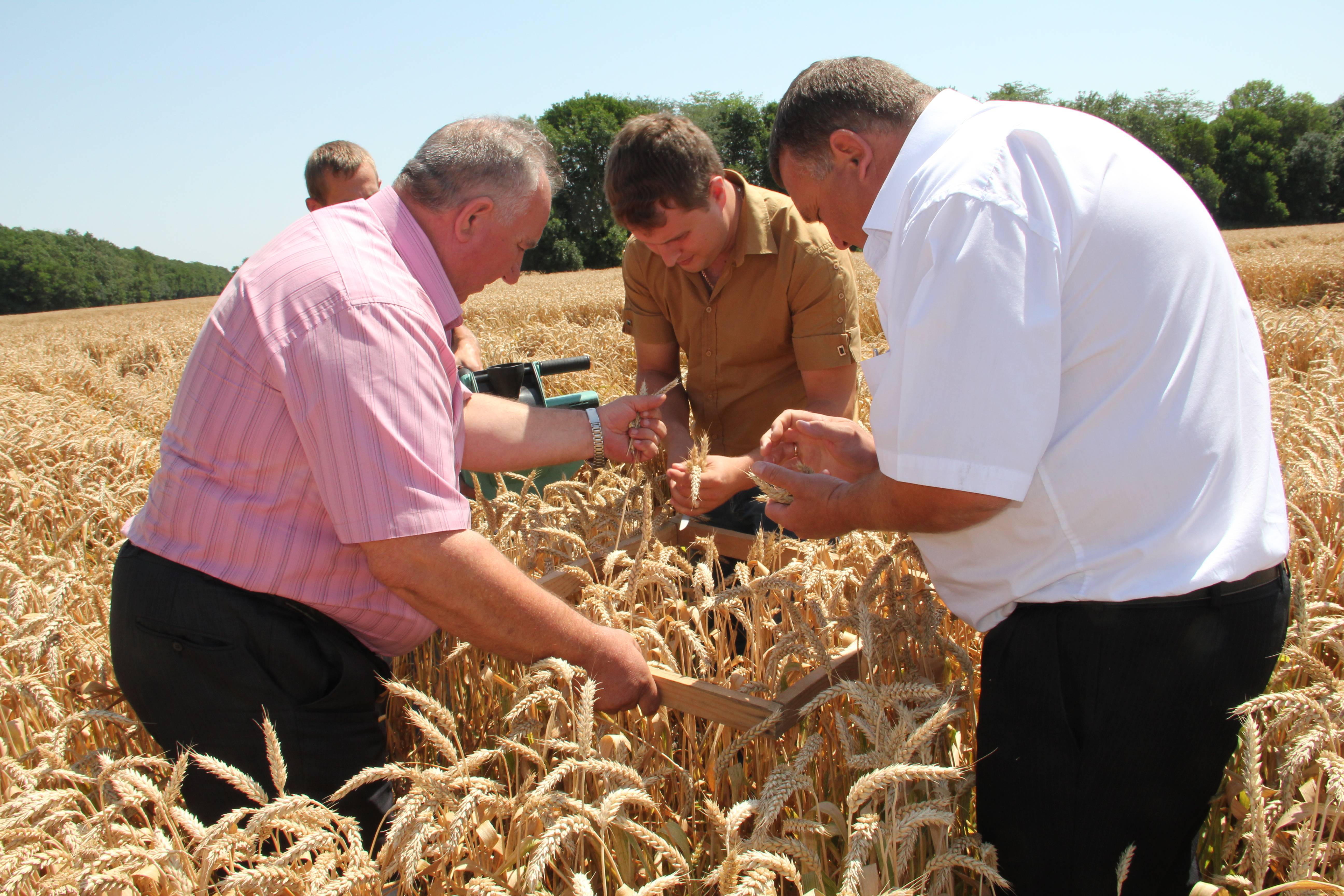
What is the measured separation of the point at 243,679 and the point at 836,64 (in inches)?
78.5

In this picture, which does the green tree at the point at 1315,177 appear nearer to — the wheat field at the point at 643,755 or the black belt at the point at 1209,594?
the wheat field at the point at 643,755

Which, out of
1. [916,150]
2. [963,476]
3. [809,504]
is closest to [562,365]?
[809,504]

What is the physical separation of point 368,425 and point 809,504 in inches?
39.3

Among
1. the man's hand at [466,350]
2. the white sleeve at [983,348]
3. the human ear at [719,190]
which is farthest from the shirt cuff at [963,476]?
the man's hand at [466,350]

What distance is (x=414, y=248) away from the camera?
1.97 metres

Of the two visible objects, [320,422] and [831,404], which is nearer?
[320,422]

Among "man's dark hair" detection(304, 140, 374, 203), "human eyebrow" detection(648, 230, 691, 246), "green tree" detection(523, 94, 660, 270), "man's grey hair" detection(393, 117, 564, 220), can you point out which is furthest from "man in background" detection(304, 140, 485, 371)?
"green tree" detection(523, 94, 660, 270)

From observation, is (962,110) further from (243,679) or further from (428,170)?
(243,679)

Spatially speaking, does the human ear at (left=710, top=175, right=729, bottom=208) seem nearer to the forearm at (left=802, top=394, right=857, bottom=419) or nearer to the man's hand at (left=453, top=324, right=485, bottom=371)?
the forearm at (left=802, top=394, right=857, bottom=419)

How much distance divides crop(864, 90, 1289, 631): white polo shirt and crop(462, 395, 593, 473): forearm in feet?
5.00

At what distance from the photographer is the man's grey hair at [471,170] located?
2.02m

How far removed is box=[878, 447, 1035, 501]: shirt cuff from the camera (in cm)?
129

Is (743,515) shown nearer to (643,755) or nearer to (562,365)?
(562,365)

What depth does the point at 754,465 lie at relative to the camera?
6.45ft
